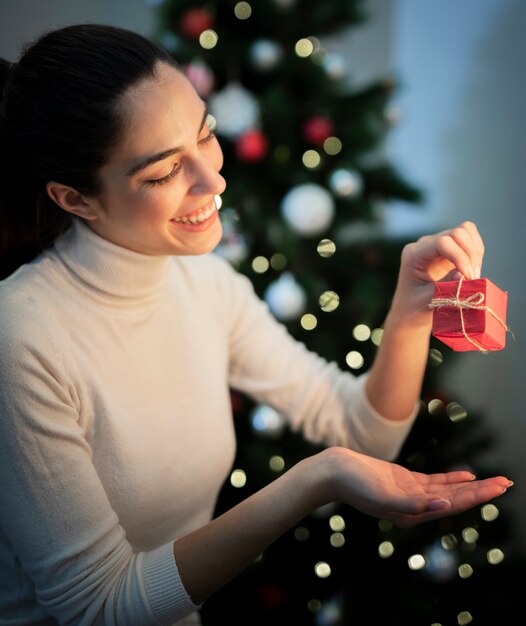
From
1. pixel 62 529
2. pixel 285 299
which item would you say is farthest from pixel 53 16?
pixel 62 529

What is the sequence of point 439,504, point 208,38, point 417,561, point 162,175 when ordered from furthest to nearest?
point 208,38 < point 417,561 < point 162,175 < point 439,504

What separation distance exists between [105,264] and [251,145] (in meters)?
0.67

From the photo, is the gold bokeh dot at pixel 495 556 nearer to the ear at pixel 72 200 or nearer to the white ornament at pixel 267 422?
the white ornament at pixel 267 422

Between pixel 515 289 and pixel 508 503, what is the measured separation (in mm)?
588

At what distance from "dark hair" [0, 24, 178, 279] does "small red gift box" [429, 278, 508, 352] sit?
0.52 m

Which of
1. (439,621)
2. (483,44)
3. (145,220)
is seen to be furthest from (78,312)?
(483,44)

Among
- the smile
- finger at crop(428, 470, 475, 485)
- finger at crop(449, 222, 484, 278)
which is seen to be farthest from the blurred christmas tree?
finger at crop(428, 470, 475, 485)

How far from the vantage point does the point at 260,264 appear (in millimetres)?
1798

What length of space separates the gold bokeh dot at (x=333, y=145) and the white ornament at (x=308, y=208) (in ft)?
0.40

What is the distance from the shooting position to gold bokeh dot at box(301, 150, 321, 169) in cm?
175

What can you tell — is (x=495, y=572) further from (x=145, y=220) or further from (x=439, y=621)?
(x=145, y=220)

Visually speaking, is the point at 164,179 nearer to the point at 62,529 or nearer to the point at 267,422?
the point at 62,529

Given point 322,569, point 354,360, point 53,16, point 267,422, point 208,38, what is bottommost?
point 322,569

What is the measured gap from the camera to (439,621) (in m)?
1.67
